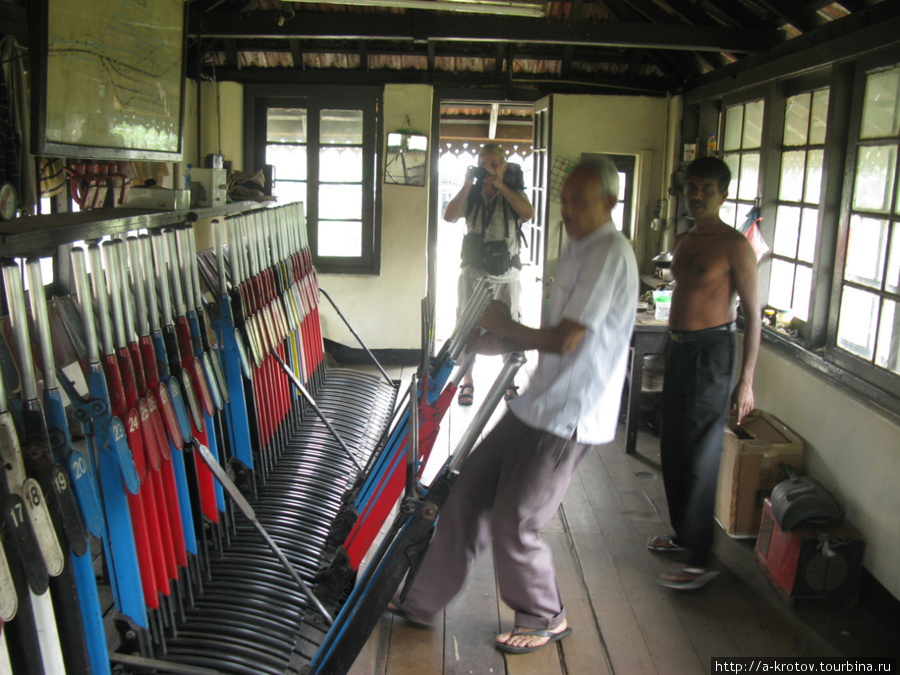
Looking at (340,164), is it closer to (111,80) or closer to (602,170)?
(111,80)

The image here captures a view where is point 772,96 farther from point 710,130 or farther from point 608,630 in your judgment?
point 608,630

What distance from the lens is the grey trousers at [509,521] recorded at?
2.24 m

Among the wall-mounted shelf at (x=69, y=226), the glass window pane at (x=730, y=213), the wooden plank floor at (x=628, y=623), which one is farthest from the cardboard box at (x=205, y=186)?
the glass window pane at (x=730, y=213)

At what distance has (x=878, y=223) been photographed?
3.15 meters

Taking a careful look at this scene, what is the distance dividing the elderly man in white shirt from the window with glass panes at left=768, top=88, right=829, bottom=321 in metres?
1.91

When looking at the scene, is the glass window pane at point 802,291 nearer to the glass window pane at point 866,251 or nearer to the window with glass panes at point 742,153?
the glass window pane at point 866,251

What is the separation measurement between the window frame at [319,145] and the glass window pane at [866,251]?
367 centimetres

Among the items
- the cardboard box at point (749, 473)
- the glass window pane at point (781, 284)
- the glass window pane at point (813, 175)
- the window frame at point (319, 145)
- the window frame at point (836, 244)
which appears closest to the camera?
the window frame at point (836, 244)

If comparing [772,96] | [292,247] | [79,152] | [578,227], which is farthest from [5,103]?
[772,96]

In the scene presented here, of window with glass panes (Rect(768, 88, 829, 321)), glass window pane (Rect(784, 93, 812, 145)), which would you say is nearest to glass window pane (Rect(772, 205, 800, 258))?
window with glass panes (Rect(768, 88, 829, 321))

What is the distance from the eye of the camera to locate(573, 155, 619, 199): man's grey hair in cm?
214

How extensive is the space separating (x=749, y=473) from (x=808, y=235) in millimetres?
1386

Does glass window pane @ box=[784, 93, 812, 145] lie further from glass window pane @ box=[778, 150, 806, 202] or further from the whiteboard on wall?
the whiteboard on wall

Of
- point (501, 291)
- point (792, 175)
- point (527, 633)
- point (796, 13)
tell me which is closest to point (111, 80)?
point (527, 633)
